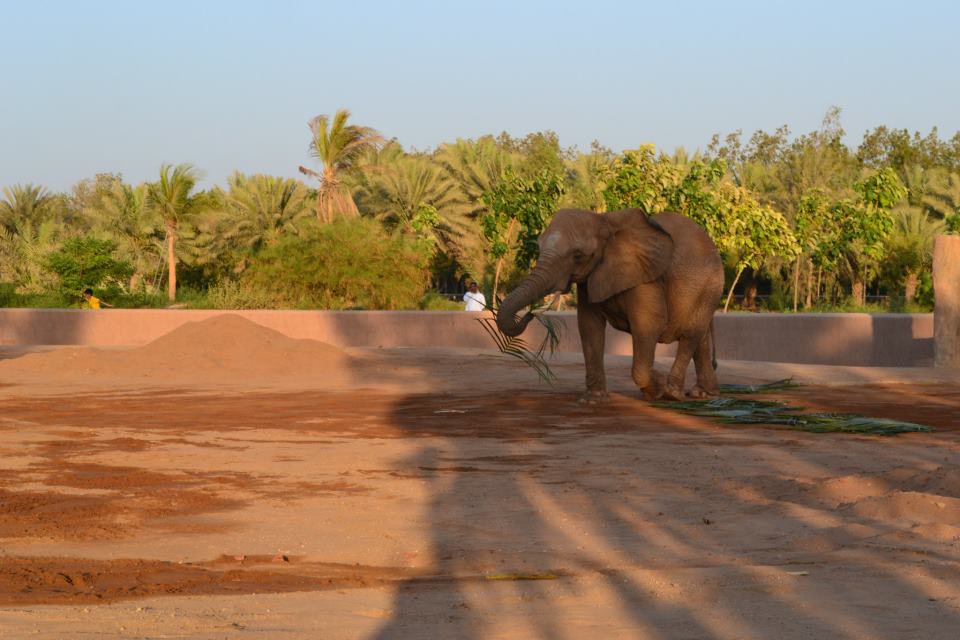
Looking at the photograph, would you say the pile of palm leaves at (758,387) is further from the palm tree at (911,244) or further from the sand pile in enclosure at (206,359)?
the palm tree at (911,244)

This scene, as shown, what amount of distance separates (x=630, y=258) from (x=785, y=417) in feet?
8.20

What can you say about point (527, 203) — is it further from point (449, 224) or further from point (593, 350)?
point (593, 350)

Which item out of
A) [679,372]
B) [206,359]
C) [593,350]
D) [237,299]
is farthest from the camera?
[237,299]

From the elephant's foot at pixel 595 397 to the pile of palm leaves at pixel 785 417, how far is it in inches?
22.8

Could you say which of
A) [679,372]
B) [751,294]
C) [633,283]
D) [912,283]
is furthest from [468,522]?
[751,294]

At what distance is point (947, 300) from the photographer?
20484 millimetres

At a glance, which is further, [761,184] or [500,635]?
[761,184]

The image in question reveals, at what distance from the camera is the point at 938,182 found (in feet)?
175

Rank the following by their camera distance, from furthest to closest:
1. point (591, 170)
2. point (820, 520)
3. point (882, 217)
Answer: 1. point (591, 170)
2. point (882, 217)
3. point (820, 520)

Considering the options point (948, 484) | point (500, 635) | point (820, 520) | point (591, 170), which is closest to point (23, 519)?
point (500, 635)

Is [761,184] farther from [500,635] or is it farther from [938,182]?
[500,635]

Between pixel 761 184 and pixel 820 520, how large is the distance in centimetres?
5112

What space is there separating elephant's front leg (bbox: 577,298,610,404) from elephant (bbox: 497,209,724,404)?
11 mm

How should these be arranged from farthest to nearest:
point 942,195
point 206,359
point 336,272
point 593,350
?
1. point 942,195
2. point 336,272
3. point 206,359
4. point 593,350
